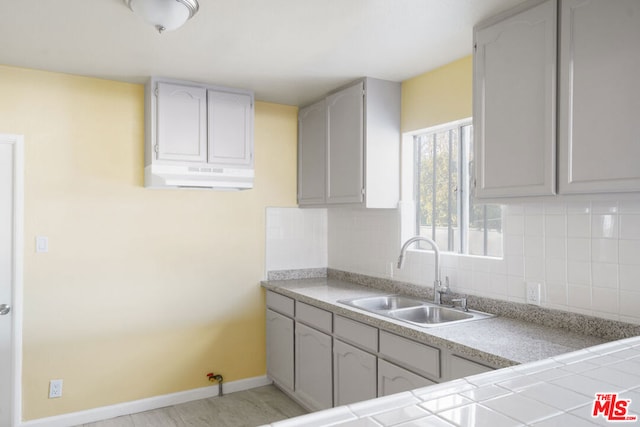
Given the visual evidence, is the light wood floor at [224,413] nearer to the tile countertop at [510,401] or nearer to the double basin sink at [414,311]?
the double basin sink at [414,311]

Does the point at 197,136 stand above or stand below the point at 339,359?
above

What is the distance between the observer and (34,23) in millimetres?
2293

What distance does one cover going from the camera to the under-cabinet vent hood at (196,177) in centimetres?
317

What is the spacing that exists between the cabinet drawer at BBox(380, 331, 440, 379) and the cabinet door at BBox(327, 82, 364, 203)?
3.53 ft

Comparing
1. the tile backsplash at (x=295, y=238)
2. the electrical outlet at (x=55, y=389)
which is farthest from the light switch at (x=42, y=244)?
the tile backsplash at (x=295, y=238)

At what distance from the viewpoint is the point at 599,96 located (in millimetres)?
1754

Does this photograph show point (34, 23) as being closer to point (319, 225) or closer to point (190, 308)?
point (190, 308)

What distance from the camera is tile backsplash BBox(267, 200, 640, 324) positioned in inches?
78.2

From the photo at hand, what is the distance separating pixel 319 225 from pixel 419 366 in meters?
2.08

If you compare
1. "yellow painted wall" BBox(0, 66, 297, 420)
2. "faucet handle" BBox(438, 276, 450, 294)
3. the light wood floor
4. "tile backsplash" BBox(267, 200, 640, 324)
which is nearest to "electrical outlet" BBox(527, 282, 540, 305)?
"tile backsplash" BBox(267, 200, 640, 324)

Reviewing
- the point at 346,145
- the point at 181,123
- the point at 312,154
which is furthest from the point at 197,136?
the point at 346,145

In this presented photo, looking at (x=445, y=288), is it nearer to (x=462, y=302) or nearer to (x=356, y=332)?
(x=462, y=302)

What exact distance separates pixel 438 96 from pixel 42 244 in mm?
2782

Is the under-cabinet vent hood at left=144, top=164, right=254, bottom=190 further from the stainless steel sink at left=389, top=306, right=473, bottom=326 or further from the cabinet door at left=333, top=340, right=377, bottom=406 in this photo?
the stainless steel sink at left=389, top=306, right=473, bottom=326
